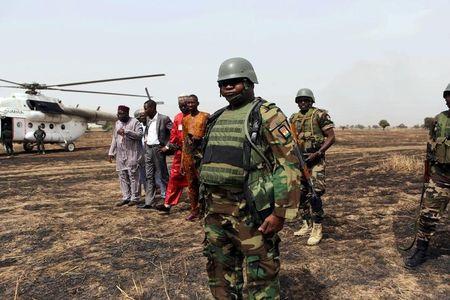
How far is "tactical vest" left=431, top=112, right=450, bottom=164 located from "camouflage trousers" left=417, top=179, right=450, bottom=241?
318 millimetres

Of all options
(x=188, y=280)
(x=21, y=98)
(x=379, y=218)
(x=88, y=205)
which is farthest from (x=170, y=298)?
(x=21, y=98)

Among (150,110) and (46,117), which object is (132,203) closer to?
(150,110)

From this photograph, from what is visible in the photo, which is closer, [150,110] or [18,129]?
[150,110]

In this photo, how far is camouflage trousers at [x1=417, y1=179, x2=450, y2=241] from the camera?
418 centimetres

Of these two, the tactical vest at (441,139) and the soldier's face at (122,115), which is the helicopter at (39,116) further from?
the tactical vest at (441,139)

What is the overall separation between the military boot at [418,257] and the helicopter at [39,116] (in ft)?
49.6

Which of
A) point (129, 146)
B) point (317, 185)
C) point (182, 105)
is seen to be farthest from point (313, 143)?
point (129, 146)

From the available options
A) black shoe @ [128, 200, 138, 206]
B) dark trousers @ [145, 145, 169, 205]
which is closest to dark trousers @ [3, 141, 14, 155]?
black shoe @ [128, 200, 138, 206]

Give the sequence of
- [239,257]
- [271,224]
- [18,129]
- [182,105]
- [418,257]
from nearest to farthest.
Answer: [271,224] → [239,257] → [418,257] → [182,105] → [18,129]

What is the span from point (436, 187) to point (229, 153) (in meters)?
2.84

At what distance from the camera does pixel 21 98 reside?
19750 mm

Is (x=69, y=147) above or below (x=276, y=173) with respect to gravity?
below

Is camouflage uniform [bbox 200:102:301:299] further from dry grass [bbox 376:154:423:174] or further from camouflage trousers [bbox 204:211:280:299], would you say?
dry grass [bbox 376:154:423:174]

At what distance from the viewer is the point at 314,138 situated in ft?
17.3
